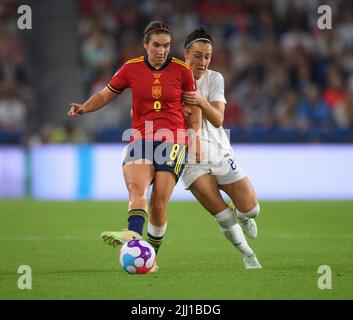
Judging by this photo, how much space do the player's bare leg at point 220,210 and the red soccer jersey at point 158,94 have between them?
0.57 m

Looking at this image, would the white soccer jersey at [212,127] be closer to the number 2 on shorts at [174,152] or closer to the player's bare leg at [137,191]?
the number 2 on shorts at [174,152]

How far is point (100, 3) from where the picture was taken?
21.5 meters

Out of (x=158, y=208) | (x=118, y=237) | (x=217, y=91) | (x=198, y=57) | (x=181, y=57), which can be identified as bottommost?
(x=118, y=237)

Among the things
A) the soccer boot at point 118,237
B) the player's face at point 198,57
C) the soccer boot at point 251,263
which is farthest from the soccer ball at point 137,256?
the player's face at point 198,57

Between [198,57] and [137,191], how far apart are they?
53.8 inches

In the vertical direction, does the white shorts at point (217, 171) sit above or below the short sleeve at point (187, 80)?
below

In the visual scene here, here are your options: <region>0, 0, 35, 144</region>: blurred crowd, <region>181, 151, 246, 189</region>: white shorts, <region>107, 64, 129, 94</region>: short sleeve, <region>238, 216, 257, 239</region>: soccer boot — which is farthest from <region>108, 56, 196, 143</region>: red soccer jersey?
<region>0, 0, 35, 144</region>: blurred crowd

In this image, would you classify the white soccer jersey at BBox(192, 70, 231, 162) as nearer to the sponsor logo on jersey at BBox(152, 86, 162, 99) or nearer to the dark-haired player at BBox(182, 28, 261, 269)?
the dark-haired player at BBox(182, 28, 261, 269)

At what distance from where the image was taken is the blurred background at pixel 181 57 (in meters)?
18.2

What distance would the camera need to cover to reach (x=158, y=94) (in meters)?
7.71

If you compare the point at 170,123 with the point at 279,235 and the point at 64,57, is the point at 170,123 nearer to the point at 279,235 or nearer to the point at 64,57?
the point at 279,235

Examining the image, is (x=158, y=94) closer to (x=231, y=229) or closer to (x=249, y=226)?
(x=231, y=229)

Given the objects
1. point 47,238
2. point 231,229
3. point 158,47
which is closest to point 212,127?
point 231,229
